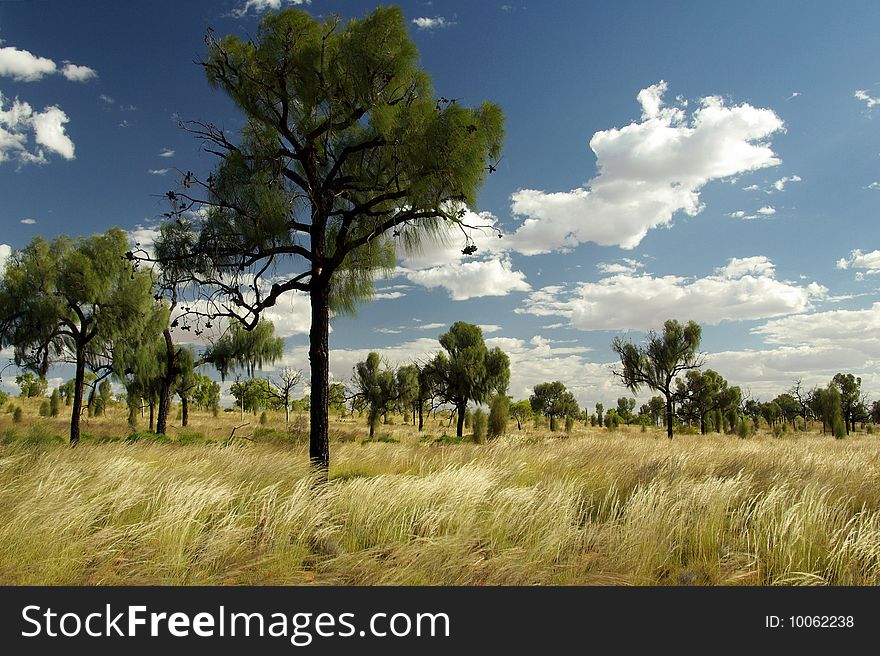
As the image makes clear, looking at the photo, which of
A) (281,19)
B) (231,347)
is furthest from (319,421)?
(231,347)

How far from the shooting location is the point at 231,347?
113 feet

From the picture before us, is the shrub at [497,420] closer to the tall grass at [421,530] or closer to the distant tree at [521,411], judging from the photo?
the tall grass at [421,530]

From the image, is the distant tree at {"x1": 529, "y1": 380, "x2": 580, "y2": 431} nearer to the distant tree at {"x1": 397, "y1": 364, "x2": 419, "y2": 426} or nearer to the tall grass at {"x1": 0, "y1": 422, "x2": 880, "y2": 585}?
the distant tree at {"x1": 397, "y1": 364, "x2": 419, "y2": 426}

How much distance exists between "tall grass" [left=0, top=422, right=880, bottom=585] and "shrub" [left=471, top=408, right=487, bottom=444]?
2041 cm

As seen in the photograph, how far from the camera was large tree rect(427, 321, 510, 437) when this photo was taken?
3712 cm

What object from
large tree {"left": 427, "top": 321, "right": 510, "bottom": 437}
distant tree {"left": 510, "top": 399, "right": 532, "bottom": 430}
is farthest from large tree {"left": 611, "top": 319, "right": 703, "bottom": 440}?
distant tree {"left": 510, "top": 399, "right": 532, "bottom": 430}

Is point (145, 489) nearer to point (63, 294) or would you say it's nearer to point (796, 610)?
point (796, 610)

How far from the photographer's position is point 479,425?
2894 cm

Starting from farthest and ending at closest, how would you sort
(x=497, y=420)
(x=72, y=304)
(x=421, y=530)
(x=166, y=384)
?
1. (x=497, y=420)
2. (x=166, y=384)
3. (x=72, y=304)
4. (x=421, y=530)

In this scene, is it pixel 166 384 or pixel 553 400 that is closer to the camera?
pixel 166 384

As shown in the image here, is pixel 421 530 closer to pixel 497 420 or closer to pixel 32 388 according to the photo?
pixel 497 420

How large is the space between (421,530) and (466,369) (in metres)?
31.6

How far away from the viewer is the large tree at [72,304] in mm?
22156

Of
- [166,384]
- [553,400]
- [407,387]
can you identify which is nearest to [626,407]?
[553,400]
